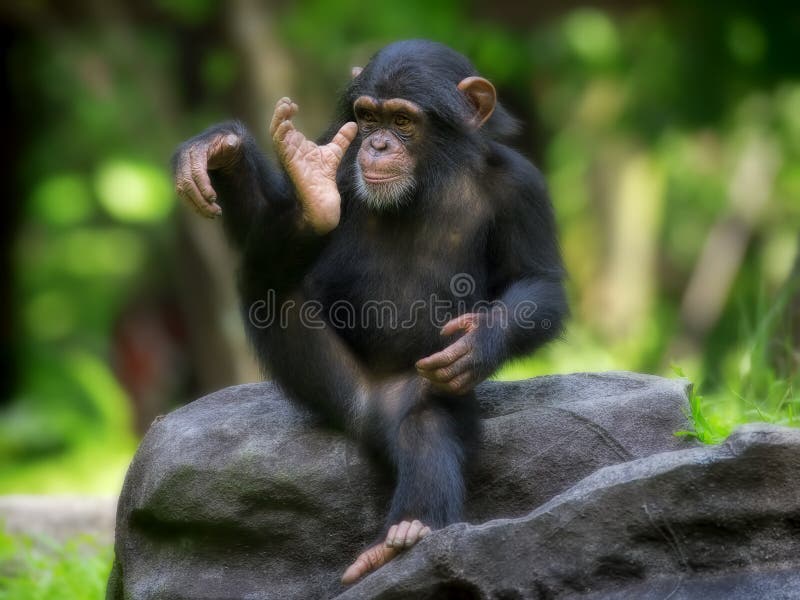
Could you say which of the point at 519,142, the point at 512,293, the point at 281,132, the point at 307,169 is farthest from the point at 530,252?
the point at 519,142

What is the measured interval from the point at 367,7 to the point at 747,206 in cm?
711

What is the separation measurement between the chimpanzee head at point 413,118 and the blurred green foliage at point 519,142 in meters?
2.55

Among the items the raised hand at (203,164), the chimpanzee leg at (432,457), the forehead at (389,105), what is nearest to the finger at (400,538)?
the chimpanzee leg at (432,457)

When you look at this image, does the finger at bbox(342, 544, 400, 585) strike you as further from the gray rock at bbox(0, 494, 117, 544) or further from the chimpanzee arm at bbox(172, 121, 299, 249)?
the gray rock at bbox(0, 494, 117, 544)

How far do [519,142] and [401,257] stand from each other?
11.8m

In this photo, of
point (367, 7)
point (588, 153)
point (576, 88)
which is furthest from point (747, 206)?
point (367, 7)

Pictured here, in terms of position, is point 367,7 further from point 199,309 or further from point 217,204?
point 217,204

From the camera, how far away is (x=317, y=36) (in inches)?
426

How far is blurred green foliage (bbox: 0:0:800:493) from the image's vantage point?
11156 millimetres

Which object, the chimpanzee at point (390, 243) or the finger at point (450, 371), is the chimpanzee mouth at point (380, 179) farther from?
the finger at point (450, 371)

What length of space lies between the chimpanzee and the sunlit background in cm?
198

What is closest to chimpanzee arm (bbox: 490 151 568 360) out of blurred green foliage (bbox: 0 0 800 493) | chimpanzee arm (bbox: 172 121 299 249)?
chimpanzee arm (bbox: 172 121 299 249)

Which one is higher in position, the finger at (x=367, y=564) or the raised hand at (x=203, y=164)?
the raised hand at (x=203, y=164)

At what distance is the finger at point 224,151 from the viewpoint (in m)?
4.73
